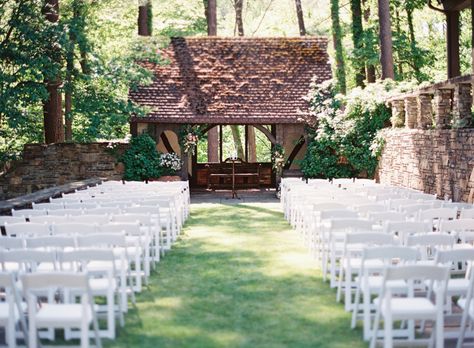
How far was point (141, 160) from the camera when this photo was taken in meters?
23.5

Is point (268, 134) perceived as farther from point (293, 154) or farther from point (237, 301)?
point (237, 301)

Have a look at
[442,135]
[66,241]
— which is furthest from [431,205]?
[66,241]

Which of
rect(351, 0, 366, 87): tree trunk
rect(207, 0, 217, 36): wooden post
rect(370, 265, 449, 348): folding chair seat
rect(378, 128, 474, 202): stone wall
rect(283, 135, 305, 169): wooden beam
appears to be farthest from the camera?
rect(207, 0, 217, 36): wooden post

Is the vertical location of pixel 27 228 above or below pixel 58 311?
above

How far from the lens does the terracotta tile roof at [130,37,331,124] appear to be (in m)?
24.5

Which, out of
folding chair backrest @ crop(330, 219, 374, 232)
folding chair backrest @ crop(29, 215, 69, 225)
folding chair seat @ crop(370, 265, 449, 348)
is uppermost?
folding chair backrest @ crop(29, 215, 69, 225)

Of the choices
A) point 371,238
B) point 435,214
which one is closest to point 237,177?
point 435,214

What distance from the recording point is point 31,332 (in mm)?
5754

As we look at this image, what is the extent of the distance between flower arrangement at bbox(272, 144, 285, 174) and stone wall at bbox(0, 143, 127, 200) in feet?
16.7

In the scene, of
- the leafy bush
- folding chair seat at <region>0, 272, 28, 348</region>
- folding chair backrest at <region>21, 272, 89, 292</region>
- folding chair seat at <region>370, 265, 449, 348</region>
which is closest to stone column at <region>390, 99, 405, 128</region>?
the leafy bush

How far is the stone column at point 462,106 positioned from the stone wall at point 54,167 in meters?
12.3

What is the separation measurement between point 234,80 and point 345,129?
4.77 m

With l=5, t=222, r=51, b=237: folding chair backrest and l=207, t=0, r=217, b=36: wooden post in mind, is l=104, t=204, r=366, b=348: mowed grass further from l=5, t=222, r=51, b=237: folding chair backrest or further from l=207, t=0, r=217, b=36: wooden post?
l=207, t=0, r=217, b=36: wooden post

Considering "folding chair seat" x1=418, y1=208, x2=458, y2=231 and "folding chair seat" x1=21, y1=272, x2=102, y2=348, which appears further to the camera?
"folding chair seat" x1=418, y1=208, x2=458, y2=231
